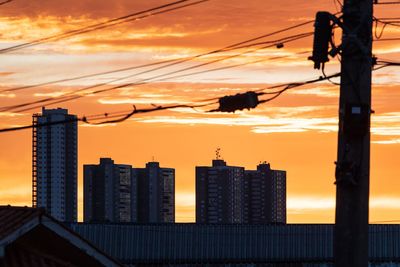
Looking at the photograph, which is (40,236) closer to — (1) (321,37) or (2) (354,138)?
(1) (321,37)

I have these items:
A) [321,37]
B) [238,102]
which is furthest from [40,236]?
[321,37]

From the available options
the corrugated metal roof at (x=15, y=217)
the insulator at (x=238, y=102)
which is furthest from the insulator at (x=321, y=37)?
the corrugated metal roof at (x=15, y=217)

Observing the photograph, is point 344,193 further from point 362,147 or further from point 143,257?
point 143,257

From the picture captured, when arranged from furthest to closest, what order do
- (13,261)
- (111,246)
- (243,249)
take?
(243,249) < (111,246) < (13,261)

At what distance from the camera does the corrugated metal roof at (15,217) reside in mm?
27500

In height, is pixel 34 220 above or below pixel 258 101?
below

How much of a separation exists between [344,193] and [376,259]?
6728 centimetres

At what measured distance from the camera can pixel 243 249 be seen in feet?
264

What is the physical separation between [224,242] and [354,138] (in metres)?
61.2

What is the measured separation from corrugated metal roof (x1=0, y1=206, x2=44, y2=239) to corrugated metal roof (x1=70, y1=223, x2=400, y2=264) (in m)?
43.8

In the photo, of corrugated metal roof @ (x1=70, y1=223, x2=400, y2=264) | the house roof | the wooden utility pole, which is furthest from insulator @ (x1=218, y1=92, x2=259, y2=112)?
corrugated metal roof @ (x1=70, y1=223, x2=400, y2=264)

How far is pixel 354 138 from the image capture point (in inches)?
739

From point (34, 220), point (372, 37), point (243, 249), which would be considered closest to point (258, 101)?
point (372, 37)

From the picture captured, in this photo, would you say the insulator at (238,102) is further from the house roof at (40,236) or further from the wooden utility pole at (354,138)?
the house roof at (40,236)
